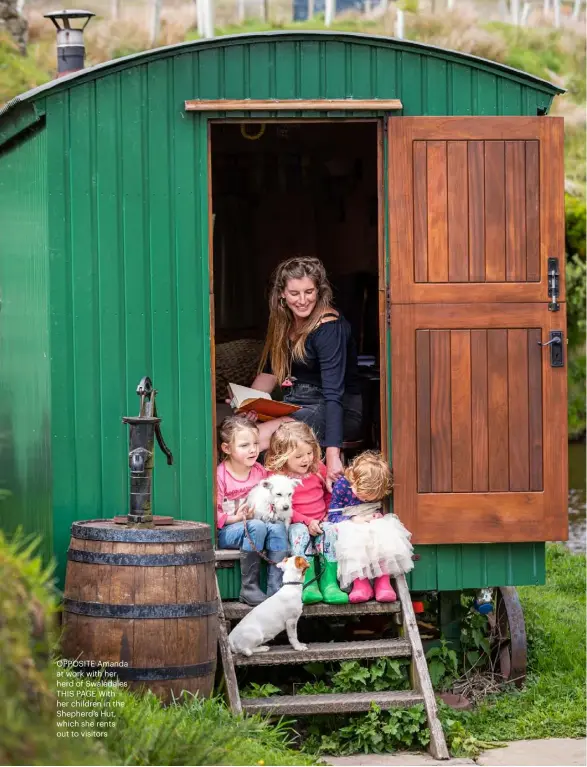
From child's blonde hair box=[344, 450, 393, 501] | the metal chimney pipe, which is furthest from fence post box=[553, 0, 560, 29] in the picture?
child's blonde hair box=[344, 450, 393, 501]

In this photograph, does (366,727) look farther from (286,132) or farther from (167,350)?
(286,132)

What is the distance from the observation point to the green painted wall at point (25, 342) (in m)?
6.77

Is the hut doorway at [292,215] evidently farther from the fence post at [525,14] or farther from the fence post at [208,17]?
the fence post at [525,14]

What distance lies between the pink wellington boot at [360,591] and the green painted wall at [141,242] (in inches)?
25.1

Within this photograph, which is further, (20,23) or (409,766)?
(20,23)

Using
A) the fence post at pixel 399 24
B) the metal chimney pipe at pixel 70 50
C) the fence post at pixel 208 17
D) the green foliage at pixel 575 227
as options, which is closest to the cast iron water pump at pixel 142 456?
the metal chimney pipe at pixel 70 50

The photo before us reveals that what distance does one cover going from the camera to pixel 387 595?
6.66 metres

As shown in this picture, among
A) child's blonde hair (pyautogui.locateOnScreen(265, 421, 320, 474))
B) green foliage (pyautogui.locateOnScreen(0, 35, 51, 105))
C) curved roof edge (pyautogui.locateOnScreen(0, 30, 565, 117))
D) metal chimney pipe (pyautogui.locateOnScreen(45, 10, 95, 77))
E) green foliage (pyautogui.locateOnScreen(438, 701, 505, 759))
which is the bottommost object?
green foliage (pyautogui.locateOnScreen(438, 701, 505, 759))

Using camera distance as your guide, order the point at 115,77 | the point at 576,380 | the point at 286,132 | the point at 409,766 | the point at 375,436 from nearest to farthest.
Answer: the point at 409,766, the point at 115,77, the point at 375,436, the point at 286,132, the point at 576,380

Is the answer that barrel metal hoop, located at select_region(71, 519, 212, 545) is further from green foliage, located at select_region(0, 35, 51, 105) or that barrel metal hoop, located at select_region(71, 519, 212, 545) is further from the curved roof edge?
green foliage, located at select_region(0, 35, 51, 105)

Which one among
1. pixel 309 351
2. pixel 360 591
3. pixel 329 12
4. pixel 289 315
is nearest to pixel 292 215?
pixel 289 315

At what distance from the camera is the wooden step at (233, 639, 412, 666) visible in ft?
20.9

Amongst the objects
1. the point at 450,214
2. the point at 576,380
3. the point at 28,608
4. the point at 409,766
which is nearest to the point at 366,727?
the point at 409,766

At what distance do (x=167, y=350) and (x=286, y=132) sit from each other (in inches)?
150
